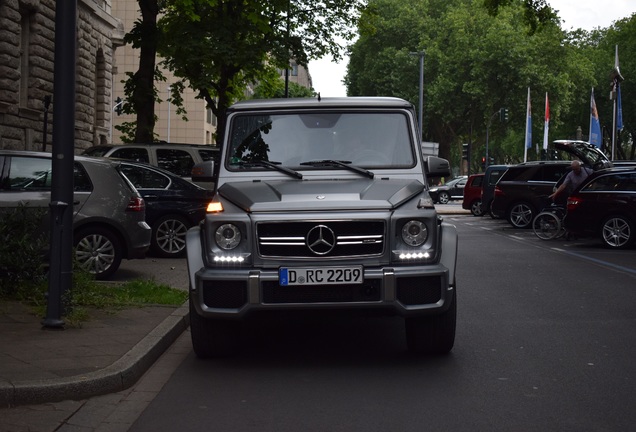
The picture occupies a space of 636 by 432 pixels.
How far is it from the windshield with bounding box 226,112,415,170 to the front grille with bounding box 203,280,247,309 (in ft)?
4.98

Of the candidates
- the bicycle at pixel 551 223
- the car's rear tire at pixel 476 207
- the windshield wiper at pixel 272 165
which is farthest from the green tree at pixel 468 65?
the windshield wiper at pixel 272 165

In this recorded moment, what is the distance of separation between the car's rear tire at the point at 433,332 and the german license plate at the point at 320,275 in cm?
73

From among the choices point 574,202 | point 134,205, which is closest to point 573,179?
point 574,202

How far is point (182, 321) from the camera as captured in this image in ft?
29.5

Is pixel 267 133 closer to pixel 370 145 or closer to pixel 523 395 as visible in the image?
pixel 370 145

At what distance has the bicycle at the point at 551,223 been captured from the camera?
23.9m

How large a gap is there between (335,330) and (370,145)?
1774 mm

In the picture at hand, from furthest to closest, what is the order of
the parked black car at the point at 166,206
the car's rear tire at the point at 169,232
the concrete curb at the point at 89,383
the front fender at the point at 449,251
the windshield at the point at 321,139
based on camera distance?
the car's rear tire at the point at 169,232
the parked black car at the point at 166,206
the windshield at the point at 321,139
the front fender at the point at 449,251
the concrete curb at the point at 89,383

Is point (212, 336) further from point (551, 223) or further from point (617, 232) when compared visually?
point (551, 223)

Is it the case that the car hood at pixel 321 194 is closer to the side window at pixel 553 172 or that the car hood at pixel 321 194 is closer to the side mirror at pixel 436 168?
the side mirror at pixel 436 168

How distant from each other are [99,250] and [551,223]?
1396 centimetres

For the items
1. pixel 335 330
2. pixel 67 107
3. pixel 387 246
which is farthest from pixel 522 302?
pixel 67 107

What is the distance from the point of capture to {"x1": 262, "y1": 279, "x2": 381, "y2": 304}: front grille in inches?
277

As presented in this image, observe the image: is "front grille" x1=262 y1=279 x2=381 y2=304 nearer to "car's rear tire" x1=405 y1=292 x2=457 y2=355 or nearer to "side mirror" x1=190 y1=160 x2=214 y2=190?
"car's rear tire" x1=405 y1=292 x2=457 y2=355
